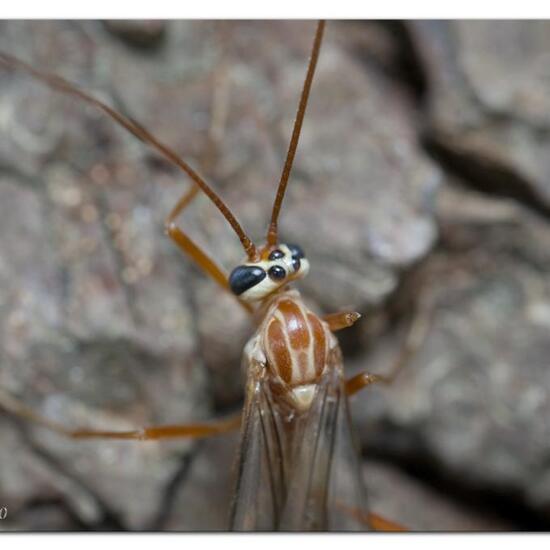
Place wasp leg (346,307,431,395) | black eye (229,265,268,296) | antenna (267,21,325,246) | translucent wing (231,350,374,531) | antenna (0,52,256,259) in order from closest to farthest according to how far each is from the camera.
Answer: antenna (267,21,325,246) → antenna (0,52,256,259) → black eye (229,265,268,296) → translucent wing (231,350,374,531) → wasp leg (346,307,431,395)

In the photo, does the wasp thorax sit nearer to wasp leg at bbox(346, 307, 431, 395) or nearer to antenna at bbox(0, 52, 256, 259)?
antenna at bbox(0, 52, 256, 259)

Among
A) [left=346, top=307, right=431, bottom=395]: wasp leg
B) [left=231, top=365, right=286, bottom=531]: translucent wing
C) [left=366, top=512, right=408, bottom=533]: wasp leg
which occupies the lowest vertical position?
[left=366, top=512, right=408, bottom=533]: wasp leg

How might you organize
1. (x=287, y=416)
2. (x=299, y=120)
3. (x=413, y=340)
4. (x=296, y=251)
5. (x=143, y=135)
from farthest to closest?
1. (x=413, y=340)
2. (x=287, y=416)
3. (x=296, y=251)
4. (x=143, y=135)
5. (x=299, y=120)

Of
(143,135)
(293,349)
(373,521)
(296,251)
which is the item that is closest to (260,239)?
(296,251)

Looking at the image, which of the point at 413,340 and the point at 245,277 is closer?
the point at 245,277

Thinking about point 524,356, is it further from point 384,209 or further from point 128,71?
point 128,71

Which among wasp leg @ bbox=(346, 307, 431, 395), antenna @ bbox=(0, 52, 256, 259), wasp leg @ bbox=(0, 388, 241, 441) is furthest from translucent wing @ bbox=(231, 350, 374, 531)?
antenna @ bbox=(0, 52, 256, 259)

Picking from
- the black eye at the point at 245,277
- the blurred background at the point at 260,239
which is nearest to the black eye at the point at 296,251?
the black eye at the point at 245,277

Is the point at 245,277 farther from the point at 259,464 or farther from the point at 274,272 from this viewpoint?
the point at 259,464

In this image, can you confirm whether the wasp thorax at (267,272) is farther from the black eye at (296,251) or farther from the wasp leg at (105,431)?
the wasp leg at (105,431)
